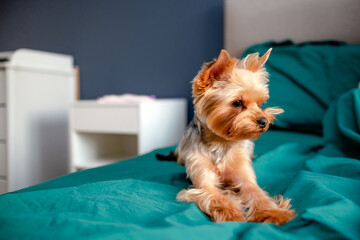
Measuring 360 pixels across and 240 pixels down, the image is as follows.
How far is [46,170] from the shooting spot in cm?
298

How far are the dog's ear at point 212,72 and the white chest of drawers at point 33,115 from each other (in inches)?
83.4

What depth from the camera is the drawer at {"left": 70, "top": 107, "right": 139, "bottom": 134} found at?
229cm

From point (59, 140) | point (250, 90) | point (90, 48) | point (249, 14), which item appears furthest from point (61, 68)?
point (250, 90)

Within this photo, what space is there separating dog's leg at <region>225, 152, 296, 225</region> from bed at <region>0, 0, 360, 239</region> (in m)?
0.06

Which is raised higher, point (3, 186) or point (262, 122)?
point (262, 122)

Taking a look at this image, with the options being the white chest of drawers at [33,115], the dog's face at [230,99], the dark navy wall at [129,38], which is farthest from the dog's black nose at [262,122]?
the white chest of drawers at [33,115]

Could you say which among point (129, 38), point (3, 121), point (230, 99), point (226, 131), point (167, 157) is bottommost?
point (3, 121)

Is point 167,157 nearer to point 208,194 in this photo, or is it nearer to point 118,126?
point 208,194

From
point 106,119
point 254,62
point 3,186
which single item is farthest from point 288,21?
point 3,186

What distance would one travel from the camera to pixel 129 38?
10.4 feet

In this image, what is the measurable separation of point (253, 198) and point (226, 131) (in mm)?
238

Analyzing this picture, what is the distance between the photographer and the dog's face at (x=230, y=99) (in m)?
0.97

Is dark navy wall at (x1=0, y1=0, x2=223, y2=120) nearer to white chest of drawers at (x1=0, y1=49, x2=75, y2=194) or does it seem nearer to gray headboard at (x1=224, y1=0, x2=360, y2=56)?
gray headboard at (x1=224, y1=0, x2=360, y2=56)

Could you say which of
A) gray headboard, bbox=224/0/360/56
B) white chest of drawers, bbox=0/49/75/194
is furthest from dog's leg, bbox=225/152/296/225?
white chest of drawers, bbox=0/49/75/194
